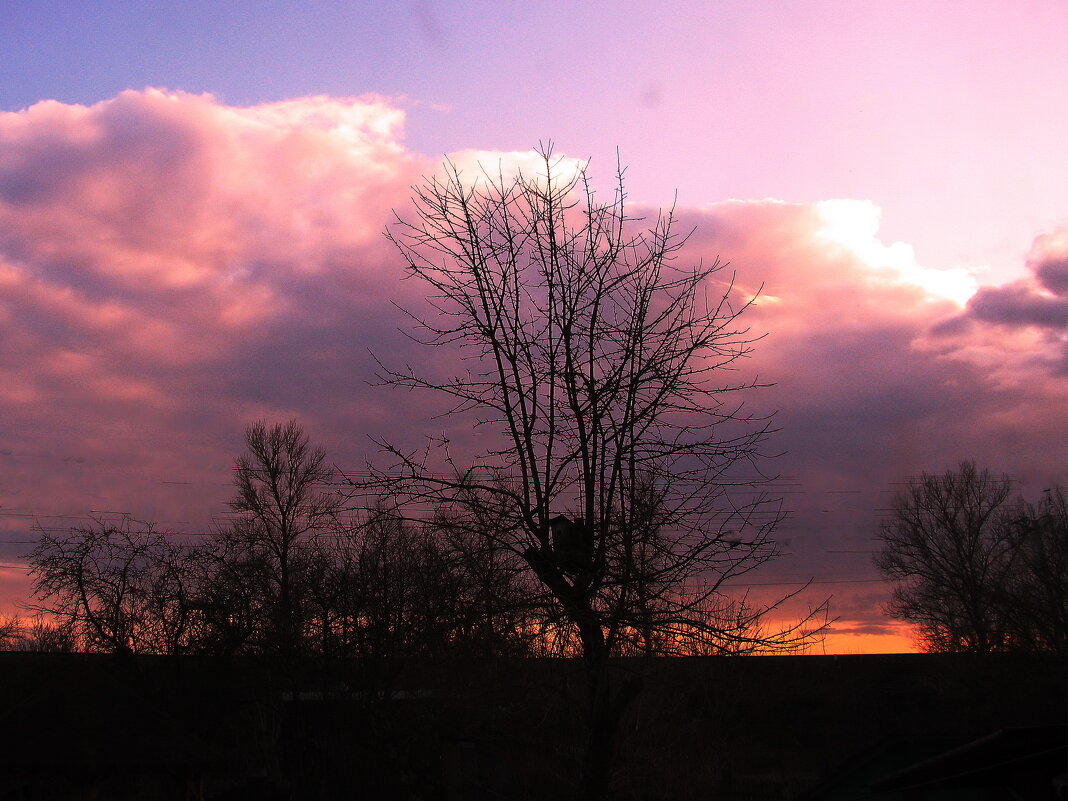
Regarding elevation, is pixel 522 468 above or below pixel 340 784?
above

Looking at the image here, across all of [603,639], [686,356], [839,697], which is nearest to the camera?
[603,639]

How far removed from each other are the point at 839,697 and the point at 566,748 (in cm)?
2680

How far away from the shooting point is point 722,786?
61.4 feet

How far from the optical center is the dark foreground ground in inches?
719

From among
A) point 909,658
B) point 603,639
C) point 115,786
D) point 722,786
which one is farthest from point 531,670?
point 909,658

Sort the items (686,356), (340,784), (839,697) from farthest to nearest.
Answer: (839,697)
(340,784)
(686,356)

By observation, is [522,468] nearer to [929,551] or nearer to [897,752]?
[897,752]

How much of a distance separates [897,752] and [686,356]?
15.3 feet

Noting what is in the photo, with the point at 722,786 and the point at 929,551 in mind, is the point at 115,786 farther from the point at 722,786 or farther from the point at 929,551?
the point at 929,551

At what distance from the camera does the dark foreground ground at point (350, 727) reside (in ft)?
59.9

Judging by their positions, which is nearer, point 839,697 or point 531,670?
point 531,670

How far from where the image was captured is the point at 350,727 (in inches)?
924

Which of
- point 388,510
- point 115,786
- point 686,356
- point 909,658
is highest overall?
point 686,356

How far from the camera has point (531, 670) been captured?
7.61 meters
